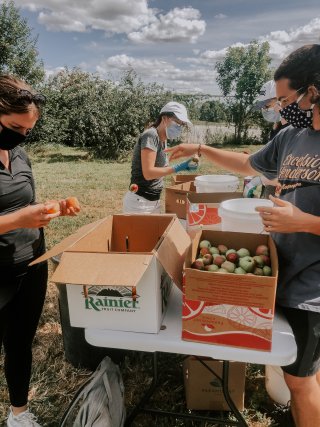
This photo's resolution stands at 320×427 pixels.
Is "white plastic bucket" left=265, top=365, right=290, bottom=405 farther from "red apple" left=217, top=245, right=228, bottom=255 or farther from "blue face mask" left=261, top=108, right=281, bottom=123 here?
"blue face mask" left=261, top=108, right=281, bottom=123

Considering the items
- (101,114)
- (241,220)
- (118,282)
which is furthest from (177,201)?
(101,114)

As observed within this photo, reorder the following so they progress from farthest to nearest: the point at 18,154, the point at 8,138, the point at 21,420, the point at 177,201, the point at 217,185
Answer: the point at 177,201 < the point at 217,185 < the point at 21,420 < the point at 18,154 < the point at 8,138

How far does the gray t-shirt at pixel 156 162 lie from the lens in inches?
124

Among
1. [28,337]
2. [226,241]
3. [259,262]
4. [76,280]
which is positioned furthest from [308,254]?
[28,337]

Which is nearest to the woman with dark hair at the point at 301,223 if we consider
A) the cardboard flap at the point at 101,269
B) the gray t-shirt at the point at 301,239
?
the gray t-shirt at the point at 301,239

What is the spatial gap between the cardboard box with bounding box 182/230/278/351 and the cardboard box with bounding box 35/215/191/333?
132 mm

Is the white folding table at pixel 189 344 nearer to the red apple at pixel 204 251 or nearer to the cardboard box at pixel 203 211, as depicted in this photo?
the red apple at pixel 204 251

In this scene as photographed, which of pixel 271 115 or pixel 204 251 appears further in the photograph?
pixel 271 115

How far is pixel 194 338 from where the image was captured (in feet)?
4.67

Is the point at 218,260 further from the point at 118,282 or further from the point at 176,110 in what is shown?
the point at 176,110

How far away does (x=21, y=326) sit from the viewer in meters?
2.01

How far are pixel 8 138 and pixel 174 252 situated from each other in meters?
1.04

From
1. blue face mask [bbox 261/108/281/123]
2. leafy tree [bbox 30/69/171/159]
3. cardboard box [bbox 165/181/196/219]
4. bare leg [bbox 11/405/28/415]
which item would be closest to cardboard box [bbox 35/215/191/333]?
bare leg [bbox 11/405/28/415]

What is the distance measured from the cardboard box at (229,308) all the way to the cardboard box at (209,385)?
0.93m
